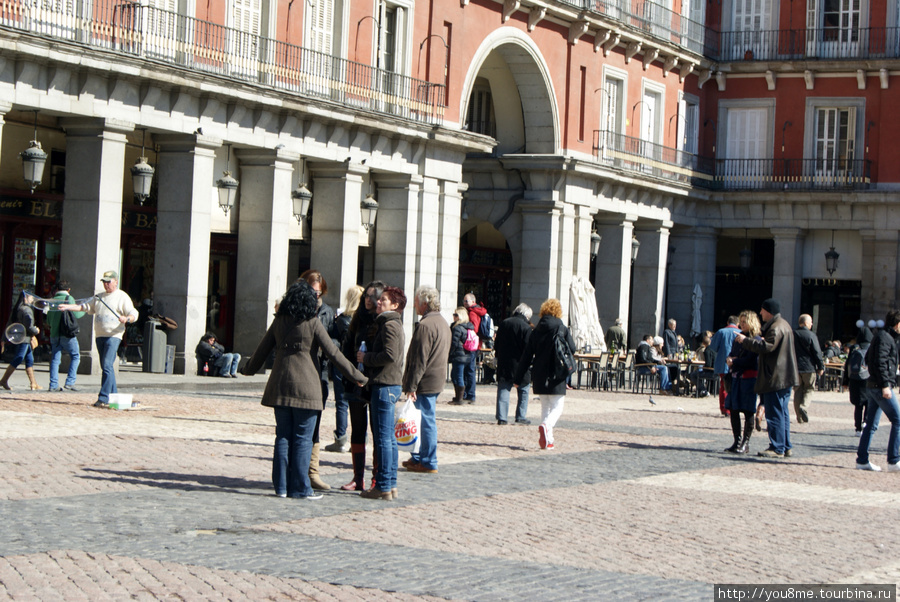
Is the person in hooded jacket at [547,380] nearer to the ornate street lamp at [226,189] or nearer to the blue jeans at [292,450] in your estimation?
the blue jeans at [292,450]

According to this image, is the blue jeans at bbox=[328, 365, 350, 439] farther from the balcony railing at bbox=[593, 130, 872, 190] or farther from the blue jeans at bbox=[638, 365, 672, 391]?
the balcony railing at bbox=[593, 130, 872, 190]

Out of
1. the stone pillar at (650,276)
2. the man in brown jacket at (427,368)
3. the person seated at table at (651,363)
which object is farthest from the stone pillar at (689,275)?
the man in brown jacket at (427,368)

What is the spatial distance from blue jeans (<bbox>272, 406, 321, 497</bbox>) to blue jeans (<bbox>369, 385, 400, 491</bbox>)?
0.58m

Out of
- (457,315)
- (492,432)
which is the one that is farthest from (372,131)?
(492,432)

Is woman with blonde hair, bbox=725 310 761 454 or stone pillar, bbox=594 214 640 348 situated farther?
stone pillar, bbox=594 214 640 348

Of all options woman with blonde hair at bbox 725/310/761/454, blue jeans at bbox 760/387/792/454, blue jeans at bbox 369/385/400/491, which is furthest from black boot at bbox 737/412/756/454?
blue jeans at bbox 369/385/400/491

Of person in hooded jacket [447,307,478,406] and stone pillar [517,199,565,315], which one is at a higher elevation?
stone pillar [517,199,565,315]

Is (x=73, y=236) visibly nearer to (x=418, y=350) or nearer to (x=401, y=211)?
(x=401, y=211)

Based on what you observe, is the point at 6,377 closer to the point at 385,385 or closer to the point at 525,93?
the point at 385,385

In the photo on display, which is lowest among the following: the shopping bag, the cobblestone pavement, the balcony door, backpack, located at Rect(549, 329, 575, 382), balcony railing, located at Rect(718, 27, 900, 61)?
the cobblestone pavement

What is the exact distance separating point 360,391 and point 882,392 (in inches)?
251

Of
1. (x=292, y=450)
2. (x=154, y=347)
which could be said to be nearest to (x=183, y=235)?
(x=154, y=347)

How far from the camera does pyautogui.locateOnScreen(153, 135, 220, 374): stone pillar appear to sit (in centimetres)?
2497

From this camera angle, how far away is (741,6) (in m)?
43.6
